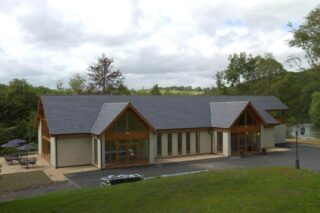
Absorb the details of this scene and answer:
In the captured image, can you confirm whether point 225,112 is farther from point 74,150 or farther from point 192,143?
→ point 74,150

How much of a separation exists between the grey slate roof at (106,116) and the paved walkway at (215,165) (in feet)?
11.3

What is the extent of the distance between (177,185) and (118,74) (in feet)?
151

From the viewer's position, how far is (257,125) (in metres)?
33.5

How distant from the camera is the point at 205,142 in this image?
3350 cm

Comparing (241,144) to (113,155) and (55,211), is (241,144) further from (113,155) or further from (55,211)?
(55,211)

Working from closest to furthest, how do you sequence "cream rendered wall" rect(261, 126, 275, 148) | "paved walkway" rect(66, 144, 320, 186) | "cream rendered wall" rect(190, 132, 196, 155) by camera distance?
"paved walkway" rect(66, 144, 320, 186), "cream rendered wall" rect(190, 132, 196, 155), "cream rendered wall" rect(261, 126, 275, 148)

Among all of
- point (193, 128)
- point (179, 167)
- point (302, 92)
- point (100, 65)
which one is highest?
point (100, 65)

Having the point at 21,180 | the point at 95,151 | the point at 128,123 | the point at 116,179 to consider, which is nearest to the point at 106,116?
the point at 128,123

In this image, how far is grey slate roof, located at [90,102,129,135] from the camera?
27.2 meters

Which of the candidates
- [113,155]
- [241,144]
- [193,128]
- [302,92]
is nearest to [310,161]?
[241,144]

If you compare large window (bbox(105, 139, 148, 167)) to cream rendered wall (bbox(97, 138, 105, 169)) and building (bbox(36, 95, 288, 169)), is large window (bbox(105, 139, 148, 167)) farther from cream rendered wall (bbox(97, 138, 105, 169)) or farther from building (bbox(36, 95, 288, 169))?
cream rendered wall (bbox(97, 138, 105, 169))

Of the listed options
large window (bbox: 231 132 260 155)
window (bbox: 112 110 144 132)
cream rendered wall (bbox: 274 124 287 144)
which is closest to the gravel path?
window (bbox: 112 110 144 132)

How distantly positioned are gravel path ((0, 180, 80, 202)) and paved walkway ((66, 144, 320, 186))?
0.78 m

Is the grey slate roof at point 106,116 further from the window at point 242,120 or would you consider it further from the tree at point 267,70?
the tree at point 267,70
